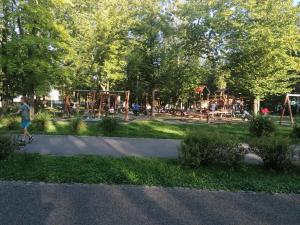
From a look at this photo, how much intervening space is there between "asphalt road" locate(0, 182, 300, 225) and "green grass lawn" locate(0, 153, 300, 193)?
1.25ft

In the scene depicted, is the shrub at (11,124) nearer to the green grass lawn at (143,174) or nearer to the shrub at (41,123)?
the shrub at (41,123)

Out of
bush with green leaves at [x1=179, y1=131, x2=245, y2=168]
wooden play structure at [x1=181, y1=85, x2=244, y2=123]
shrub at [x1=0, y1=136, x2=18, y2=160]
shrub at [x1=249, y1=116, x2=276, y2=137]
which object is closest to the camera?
bush with green leaves at [x1=179, y1=131, x2=245, y2=168]

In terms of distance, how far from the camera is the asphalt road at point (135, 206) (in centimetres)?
488

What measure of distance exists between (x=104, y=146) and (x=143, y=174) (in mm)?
4144

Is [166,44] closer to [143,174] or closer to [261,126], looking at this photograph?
[261,126]

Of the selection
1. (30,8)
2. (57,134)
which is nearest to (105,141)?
(57,134)

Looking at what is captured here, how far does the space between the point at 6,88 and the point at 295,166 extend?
2419cm

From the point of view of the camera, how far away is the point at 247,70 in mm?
26422

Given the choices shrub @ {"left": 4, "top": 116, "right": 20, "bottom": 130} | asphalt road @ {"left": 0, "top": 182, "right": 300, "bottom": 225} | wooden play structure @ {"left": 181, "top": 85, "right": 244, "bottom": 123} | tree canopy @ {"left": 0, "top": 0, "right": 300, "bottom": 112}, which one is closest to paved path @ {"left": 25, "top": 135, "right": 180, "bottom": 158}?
shrub @ {"left": 4, "top": 116, "right": 20, "bottom": 130}

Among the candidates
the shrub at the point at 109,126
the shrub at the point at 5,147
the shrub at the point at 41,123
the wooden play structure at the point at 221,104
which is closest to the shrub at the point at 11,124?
the shrub at the point at 41,123

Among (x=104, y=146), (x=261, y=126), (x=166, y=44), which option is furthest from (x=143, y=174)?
(x=166, y=44)

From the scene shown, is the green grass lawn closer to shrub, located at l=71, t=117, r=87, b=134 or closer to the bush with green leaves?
the bush with green leaves

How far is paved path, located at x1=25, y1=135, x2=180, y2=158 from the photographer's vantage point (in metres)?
10.1

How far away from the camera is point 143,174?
7434mm
